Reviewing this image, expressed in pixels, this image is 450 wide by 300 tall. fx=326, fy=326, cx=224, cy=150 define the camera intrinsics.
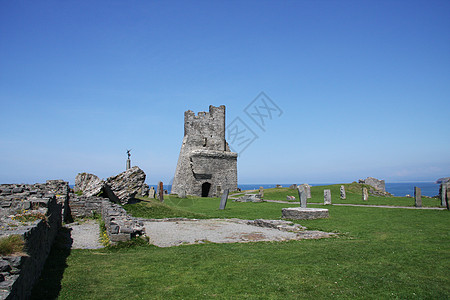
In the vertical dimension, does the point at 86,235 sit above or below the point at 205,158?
below

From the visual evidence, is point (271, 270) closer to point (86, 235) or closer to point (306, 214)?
point (86, 235)

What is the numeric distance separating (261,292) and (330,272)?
5.69 feet

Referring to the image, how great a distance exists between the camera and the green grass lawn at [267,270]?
18.0 ft

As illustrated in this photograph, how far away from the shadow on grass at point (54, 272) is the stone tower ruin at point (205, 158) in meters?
29.3

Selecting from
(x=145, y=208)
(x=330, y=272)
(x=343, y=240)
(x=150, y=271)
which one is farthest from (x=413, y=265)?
(x=145, y=208)

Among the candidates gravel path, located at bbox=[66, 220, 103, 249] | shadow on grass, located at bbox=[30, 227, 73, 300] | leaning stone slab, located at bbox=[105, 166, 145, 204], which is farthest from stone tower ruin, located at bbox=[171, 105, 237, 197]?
shadow on grass, located at bbox=[30, 227, 73, 300]

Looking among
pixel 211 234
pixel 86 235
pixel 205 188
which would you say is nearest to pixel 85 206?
pixel 86 235

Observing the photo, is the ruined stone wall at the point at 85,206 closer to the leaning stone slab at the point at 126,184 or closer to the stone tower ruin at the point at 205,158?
the leaning stone slab at the point at 126,184

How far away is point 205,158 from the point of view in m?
40.1

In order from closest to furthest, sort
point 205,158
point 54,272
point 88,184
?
point 54,272 < point 88,184 < point 205,158

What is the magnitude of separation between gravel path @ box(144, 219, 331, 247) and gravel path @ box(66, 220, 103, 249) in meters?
1.74

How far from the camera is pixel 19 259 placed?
4.32 metres

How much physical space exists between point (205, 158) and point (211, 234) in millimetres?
28424

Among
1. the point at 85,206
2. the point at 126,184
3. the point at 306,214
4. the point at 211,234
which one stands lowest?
the point at 211,234
